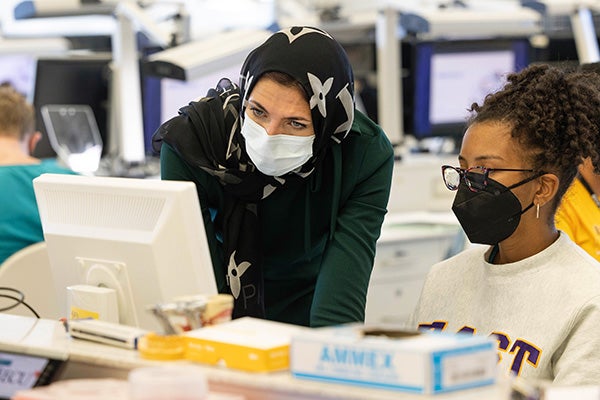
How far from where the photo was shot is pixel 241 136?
1.94m

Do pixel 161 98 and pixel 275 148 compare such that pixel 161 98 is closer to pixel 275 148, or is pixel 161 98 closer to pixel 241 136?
pixel 241 136

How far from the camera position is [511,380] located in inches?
46.5

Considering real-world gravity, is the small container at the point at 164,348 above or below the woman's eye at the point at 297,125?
below

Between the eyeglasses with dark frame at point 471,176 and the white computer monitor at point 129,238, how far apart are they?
0.54m

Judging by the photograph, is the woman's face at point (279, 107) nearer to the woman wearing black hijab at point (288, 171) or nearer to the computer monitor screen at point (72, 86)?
the woman wearing black hijab at point (288, 171)

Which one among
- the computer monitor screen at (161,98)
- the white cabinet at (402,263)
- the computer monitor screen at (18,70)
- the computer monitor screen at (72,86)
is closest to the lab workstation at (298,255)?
the computer monitor screen at (161,98)

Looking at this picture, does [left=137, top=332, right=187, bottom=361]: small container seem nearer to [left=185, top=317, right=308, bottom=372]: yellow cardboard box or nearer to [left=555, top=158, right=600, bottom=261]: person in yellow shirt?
[left=185, top=317, right=308, bottom=372]: yellow cardboard box

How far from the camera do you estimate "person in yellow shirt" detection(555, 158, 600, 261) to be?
228 cm

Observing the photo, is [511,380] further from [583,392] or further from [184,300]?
[184,300]

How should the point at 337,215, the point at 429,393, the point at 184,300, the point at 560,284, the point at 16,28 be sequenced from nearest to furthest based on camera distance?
1. the point at 429,393
2. the point at 184,300
3. the point at 560,284
4. the point at 337,215
5. the point at 16,28

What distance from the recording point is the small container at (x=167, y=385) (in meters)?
1.13

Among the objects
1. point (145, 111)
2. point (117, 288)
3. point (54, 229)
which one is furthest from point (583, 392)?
point (145, 111)

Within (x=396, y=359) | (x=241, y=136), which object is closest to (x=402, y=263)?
(x=241, y=136)

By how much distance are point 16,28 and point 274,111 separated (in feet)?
10.7
